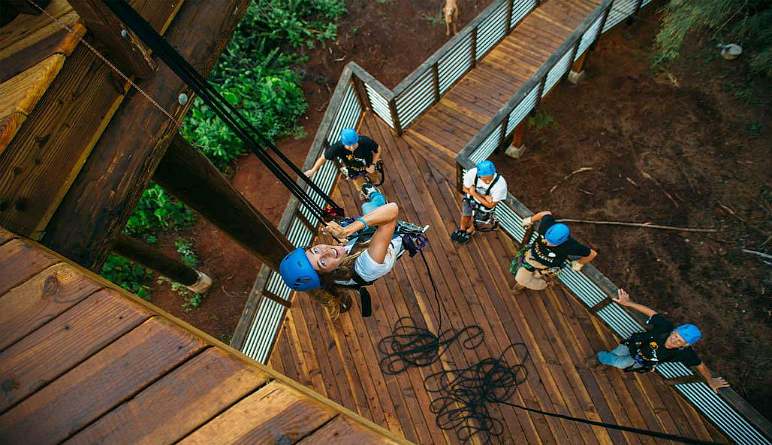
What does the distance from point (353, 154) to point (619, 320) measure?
453 cm

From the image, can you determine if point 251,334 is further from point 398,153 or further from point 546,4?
point 546,4

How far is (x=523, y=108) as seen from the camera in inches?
350

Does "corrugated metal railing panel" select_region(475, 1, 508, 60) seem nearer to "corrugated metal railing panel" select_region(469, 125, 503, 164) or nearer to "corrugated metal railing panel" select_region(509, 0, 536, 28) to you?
"corrugated metal railing panel" select_region(509, 0, 536, 28)

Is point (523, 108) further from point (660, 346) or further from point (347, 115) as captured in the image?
point (660, 346)

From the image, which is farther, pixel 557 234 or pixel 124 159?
pixel 557 234

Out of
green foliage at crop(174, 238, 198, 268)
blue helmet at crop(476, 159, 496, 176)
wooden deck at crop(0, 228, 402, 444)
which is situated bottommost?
wooden deck at crop(0, 228, 402, 444)

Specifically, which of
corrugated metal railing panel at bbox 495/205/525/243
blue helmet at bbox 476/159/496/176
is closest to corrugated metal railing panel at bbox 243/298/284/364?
blue helmet at bbox 476/159/496/176

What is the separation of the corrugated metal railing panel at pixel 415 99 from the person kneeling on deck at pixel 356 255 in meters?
3.51

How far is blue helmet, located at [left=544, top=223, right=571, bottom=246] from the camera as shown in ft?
17.9

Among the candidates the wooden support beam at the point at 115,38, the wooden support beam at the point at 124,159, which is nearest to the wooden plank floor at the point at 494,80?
the wooden support beam at the point at 124,159

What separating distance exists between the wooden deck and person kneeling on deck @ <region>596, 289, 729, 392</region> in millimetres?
5117

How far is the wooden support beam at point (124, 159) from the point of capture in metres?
2.35

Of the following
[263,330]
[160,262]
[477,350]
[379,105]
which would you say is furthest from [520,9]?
[160,262]

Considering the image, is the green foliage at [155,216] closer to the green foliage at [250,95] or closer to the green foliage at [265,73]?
the green foliage at [250,95]
